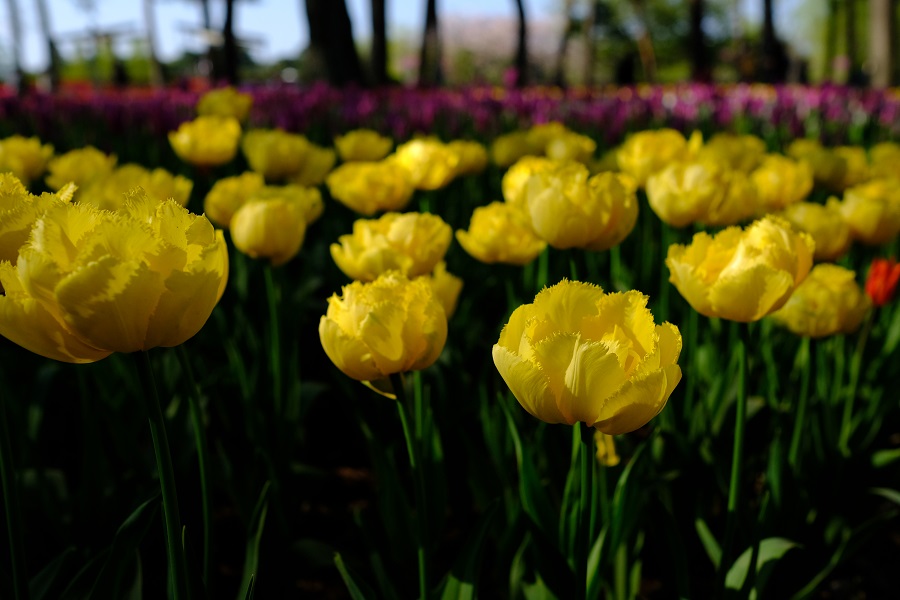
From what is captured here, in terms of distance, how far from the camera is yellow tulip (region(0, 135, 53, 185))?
6.77 ft

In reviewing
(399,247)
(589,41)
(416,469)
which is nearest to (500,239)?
(399,247)

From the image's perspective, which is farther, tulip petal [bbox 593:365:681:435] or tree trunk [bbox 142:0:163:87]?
tree trunk [bbox 142:0:163:87]

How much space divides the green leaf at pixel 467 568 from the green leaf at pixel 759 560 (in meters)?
0.39

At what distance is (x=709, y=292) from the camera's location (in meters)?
1.01

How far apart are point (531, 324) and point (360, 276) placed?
0.64 m

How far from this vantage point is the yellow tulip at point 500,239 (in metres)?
1.49

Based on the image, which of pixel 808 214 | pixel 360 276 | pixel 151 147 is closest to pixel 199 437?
pixel 360 276

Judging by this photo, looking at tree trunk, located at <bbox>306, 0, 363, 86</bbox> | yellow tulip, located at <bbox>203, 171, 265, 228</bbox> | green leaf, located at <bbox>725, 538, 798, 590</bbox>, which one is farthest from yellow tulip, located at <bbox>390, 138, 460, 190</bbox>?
tree trunk, located at <bbox>306, 0, 363, 86</bbox>

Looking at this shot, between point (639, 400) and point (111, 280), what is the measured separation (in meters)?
0.48

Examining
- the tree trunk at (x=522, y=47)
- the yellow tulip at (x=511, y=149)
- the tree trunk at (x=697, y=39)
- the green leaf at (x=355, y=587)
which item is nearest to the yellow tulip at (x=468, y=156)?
the yellow tulip at (x=511, y=149)

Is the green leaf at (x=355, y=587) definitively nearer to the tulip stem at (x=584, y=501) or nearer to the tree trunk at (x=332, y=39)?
the tulip stem at (x=584, y=501)

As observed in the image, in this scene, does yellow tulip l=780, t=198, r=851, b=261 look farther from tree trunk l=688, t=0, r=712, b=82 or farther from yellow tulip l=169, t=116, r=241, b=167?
tree trunk l=688, t=0, r=712, b=82

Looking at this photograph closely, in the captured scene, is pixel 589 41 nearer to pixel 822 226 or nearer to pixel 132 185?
pixel 822 226

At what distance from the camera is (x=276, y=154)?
7.43 feet
